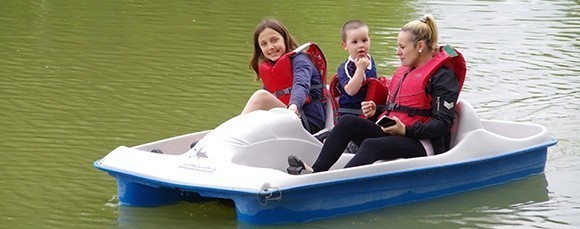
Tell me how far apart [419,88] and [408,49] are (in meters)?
0.24

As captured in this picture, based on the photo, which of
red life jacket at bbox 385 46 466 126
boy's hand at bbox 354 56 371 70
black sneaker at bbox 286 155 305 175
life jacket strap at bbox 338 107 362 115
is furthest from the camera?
life jacket strap at bbox 338 107 362 115

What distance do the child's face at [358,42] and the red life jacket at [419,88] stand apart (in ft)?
0.98

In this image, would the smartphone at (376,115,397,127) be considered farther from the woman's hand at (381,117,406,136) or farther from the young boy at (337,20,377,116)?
the young boy at (337,20,377,116)

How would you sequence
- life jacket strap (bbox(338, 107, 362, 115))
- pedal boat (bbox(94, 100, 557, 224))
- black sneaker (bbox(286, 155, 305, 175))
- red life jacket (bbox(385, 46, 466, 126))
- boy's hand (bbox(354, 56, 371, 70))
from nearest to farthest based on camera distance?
1. pedal boat (bbox(94, 100, 557, 224))
2. black sneaker (bbox(286, 155, 305, 175))
3. red life jacket (bbox(385, 46, 466, 126))
4. boy's hand (bbox(354, 56, 371, 70))
5. life jacket strap (bbox(338, 107, 362, 115))

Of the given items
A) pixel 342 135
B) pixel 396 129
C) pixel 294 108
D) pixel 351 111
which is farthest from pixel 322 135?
pixel 396 129

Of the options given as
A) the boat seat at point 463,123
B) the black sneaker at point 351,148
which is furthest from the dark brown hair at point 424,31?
the black sneaker at point 351,148

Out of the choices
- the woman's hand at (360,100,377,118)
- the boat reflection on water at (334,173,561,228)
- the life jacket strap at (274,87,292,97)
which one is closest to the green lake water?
the boat reflection on water at (334,173,561,228)

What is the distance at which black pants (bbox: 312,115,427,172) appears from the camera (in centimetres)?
706

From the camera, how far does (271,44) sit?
7.74 metres

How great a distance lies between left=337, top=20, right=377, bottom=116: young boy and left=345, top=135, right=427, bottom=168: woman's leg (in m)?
0.44

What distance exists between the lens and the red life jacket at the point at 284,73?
765cm

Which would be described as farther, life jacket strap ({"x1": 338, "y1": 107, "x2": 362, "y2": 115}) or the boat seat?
life jacket strap ({"x1": 338, "y1": 107, "x2": 362, "y2": 115})

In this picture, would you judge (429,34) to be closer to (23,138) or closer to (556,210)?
(556,210)

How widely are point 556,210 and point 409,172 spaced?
85 cm
